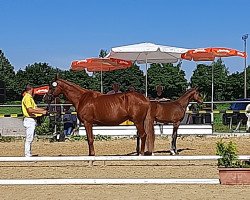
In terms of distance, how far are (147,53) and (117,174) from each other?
12.2m

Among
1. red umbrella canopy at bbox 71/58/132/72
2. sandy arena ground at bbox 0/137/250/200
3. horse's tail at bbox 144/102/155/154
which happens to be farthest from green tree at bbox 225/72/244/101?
horse's tail at bbox 144/102/155/154

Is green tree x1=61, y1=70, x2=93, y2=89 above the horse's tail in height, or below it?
above

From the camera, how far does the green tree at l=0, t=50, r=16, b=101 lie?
8050cm

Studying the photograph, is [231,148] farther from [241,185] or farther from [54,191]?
[54,191]

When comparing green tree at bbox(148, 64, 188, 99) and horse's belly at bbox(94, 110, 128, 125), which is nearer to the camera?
horse's belly at bbox(94, 110, 128, 125)

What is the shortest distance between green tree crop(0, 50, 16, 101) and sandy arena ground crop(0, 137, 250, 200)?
62.8 meters

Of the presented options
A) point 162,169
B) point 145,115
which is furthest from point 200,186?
point 145,115

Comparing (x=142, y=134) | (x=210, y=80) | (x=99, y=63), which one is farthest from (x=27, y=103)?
(x=210, y=80)

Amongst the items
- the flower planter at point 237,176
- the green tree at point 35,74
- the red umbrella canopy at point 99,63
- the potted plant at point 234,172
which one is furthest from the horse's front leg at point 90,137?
the green tree at point 35,74

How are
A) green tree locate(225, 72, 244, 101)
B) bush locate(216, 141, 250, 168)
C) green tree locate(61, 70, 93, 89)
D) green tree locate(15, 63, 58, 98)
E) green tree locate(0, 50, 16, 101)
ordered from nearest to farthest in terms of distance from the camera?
1. bush locate(216, 141, 250, 168)
2. green tree locate(225, 72, 244, 101)
3. green tree locate(0, 50, 16, 101)
4. green tree locate(61, 70, 93, 89)
5. green tree locate(15, 63, 58, 98)

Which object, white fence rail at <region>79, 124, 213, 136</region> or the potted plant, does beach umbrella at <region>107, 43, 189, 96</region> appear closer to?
white fence rail at <region>79, 124, 213, 136</region>

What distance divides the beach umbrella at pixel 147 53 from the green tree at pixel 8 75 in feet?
185

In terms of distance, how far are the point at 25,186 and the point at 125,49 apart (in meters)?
12.2

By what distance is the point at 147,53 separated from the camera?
2262 centimetres
